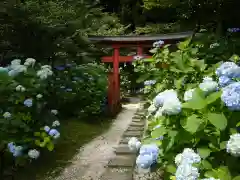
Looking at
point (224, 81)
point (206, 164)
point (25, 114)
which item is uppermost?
point (224, 81)

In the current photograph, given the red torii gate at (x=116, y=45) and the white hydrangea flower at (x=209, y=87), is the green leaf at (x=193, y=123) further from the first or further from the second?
the red torii gate at (x=116, y=45)

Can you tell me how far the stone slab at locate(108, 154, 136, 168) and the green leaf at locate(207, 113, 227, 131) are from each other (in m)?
2.52

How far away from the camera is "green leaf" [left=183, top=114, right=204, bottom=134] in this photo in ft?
5.00

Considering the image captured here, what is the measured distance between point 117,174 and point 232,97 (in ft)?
8.26

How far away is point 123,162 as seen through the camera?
411 centimetres

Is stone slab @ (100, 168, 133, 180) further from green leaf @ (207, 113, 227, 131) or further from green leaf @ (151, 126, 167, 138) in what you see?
green leaf @ (207, 113, 227, 131)

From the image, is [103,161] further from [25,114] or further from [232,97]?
[232,97]

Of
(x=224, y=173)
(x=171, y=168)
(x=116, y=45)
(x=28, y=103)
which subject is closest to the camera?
(x=224, y=173)

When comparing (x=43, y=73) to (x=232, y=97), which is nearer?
(x=232, y=97)

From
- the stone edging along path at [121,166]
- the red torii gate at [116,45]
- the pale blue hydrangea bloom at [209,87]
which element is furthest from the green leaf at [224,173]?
the red torii gate at [116,45]

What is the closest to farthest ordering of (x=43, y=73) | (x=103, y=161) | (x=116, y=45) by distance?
(x=43, y=73), (x=103, y=161), (x=116, y=45)

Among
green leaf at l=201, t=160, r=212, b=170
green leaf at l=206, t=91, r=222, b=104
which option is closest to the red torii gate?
green leaf at l=206, t=91, r=222, b=104

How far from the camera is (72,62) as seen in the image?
226 inches

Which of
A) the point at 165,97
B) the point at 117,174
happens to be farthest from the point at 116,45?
the point at 165,97
